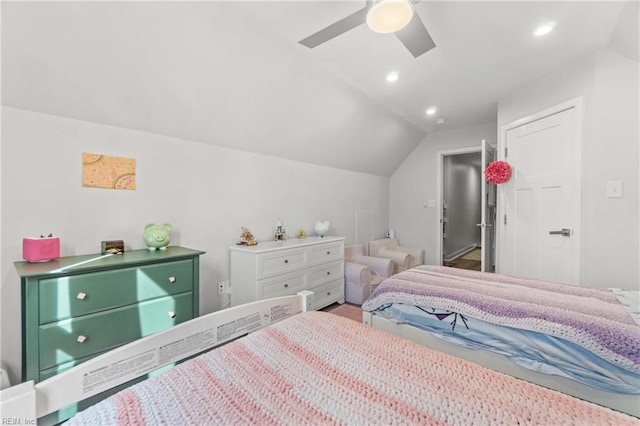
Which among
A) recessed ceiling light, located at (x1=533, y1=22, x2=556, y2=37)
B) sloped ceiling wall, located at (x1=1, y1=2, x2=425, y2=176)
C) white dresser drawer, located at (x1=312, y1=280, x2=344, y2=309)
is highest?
recessed ceiling light, located at (x1=533, y1=22, x2=556, y2=37)

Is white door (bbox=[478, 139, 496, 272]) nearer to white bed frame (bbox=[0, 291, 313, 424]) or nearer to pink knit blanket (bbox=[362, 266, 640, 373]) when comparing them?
pink knit blanket (bbox=[362, 266, 640, 373])

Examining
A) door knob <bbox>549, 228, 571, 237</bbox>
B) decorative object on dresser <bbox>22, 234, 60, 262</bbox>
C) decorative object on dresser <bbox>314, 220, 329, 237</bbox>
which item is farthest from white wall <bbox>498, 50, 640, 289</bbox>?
decorative object on dresser <bbox>22, 234, 60, 262</bbox>

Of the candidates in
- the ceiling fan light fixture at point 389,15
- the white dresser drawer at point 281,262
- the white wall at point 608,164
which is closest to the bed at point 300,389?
the white dresser drawer at point 281,262

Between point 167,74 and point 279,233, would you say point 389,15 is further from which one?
point 279,233

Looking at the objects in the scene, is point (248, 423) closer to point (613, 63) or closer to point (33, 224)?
point (33, 224)

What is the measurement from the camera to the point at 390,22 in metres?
1.41

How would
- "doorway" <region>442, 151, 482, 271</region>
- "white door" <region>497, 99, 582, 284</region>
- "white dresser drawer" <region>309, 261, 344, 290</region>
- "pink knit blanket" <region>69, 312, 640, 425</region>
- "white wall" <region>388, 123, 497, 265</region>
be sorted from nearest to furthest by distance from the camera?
1. "pink knit blanket" <region>69, 312, 640, 425</region>
2. "white door" <region>497, 99, 582, 284</region>
3. "white dresser drawer" <region>309, 261, 344, 290</region>
4. "white wall" <region>388, 123, 497, 265</region>
5. "doorway" <region>442, 151, 482, 271</region>

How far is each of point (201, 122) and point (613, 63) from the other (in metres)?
3.40

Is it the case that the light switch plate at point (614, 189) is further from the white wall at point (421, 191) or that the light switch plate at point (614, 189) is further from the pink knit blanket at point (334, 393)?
the pink knit blanket at point (334, 393)

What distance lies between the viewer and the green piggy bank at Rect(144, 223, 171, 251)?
6.61ft

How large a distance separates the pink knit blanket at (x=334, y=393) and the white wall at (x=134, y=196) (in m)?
1.62

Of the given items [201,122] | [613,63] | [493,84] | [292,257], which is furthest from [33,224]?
[613,63]

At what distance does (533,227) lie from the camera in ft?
9.18

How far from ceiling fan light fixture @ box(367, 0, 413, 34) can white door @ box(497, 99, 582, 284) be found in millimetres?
2096
